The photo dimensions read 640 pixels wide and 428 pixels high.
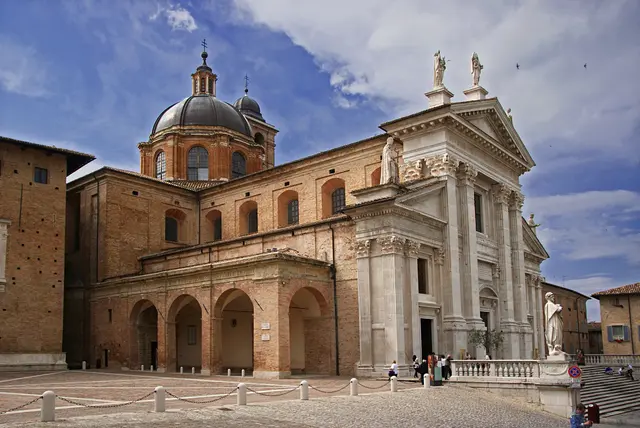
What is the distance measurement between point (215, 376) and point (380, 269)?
7.36 meters

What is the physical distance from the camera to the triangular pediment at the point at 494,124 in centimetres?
2830

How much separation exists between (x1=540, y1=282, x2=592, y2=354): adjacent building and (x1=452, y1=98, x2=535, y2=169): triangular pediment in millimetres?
17735

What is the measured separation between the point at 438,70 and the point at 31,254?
19169 mm

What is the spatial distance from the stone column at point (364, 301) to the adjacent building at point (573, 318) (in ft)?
87.5

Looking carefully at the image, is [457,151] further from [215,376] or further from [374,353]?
[215,376]

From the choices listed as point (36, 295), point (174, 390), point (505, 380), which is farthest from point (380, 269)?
point (36, 295)

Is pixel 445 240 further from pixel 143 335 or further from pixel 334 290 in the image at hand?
pixel 143 335

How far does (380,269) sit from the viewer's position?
24656mm

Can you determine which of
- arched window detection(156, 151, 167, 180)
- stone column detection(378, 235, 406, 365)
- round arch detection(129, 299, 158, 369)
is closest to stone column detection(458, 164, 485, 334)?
stone column detection(378, 235, 406, 365)

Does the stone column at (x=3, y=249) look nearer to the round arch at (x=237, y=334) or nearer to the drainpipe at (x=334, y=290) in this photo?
the round arch at (x=237, y=334)

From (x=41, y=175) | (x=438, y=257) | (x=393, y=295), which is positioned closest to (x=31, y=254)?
(x=41, y=175)

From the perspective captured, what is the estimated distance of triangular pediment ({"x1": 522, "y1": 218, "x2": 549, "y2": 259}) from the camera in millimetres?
36250

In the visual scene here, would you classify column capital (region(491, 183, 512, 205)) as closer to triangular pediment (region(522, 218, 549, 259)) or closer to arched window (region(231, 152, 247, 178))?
triangular pediment (region(522, 218, 549, 259))

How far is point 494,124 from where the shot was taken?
102 feet
